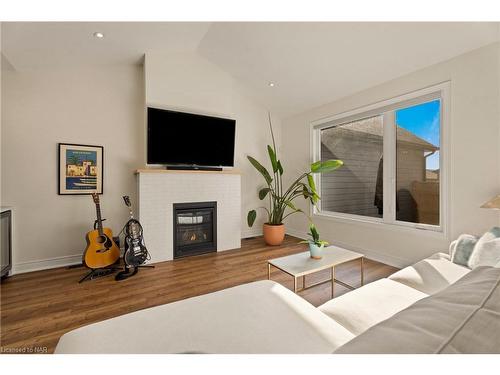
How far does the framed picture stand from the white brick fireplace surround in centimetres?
66

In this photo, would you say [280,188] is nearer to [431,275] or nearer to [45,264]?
[431,275]

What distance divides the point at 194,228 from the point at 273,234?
1.32 m

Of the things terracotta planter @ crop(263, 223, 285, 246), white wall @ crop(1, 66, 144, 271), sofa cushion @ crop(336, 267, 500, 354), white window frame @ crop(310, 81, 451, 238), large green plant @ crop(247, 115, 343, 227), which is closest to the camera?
sofa cushion @ crop(336, 267, 500, 354)

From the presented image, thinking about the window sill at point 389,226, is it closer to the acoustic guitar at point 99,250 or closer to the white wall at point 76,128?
the white wall at point 76,128

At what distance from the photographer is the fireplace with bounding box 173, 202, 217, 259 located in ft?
10.8

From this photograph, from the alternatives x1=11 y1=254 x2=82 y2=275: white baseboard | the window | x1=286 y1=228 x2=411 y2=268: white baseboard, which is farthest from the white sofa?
x1=11 y1=254 x2=82 y2=275: white baseboard

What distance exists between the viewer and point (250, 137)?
4.42m

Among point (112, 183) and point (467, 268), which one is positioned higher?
point (112, 183)

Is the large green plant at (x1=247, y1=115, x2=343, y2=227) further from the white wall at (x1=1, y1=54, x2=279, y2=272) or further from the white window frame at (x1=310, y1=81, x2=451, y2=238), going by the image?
the white wall at (x1=1, y1=54, x2=279, y2=272)

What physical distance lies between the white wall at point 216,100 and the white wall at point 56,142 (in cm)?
44

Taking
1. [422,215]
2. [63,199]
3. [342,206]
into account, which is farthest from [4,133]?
[422,215]

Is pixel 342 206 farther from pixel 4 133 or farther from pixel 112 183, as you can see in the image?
pixel 4 133

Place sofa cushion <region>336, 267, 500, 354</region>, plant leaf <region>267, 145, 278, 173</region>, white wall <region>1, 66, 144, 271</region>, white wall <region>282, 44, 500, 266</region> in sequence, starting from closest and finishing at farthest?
sofa cushion <region>336, 267, 500, 354</region>, white wall <region>282, 44, 500, 266</region>, white wall <region>1, 66, 144, 271</region>, plant leaf <region>267, 145, 278, 173</region>
